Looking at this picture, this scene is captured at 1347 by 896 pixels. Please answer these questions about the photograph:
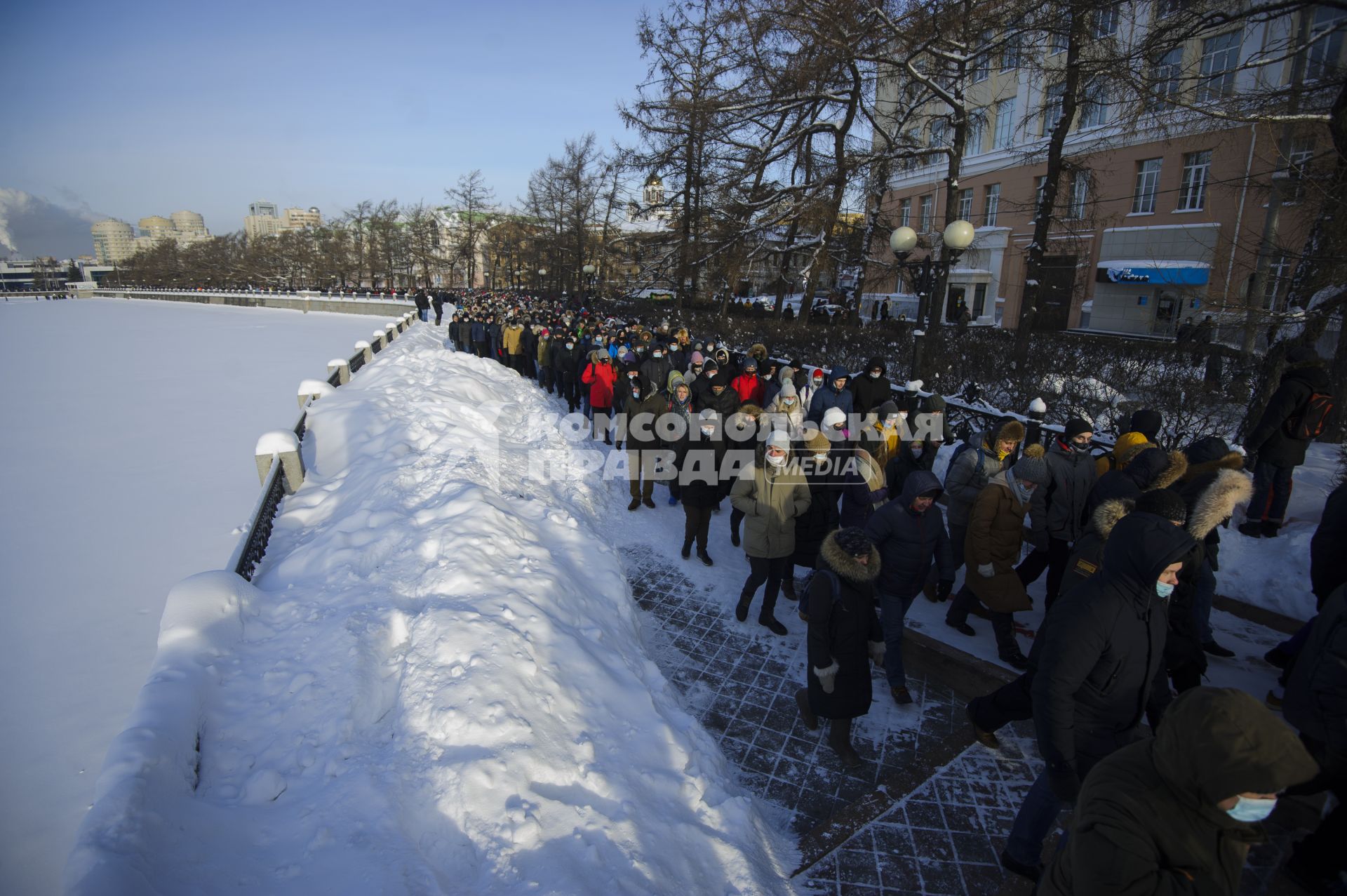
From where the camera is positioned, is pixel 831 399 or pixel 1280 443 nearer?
pixel 1280 443

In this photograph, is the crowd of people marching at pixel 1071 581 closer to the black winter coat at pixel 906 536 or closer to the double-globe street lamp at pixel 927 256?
the black winter coat at pixel 906 536

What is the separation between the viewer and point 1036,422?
23.1 feet

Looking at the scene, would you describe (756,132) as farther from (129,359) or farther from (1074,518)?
(129,359)

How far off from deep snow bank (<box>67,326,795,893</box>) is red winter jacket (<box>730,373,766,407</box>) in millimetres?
4782

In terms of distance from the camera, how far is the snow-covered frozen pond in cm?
389

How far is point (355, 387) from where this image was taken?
33.9 ft

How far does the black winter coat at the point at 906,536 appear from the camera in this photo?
436 centimetres

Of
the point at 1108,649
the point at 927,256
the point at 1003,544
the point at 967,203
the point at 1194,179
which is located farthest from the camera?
the point at 967,203

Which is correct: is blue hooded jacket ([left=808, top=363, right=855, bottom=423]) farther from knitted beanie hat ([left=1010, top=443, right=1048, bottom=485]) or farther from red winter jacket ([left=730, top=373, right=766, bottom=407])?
knitted beanie hat ([left=1010, top=443, right=1048, bottom=485])

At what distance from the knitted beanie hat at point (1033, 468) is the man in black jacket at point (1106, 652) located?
7.42 feet

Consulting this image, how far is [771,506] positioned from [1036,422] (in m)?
3.91

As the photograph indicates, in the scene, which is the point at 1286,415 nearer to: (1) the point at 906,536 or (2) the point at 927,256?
(1) the point at 906,536

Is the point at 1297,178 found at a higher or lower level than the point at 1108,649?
higher

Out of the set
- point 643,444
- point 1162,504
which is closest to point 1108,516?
point 1162,504
